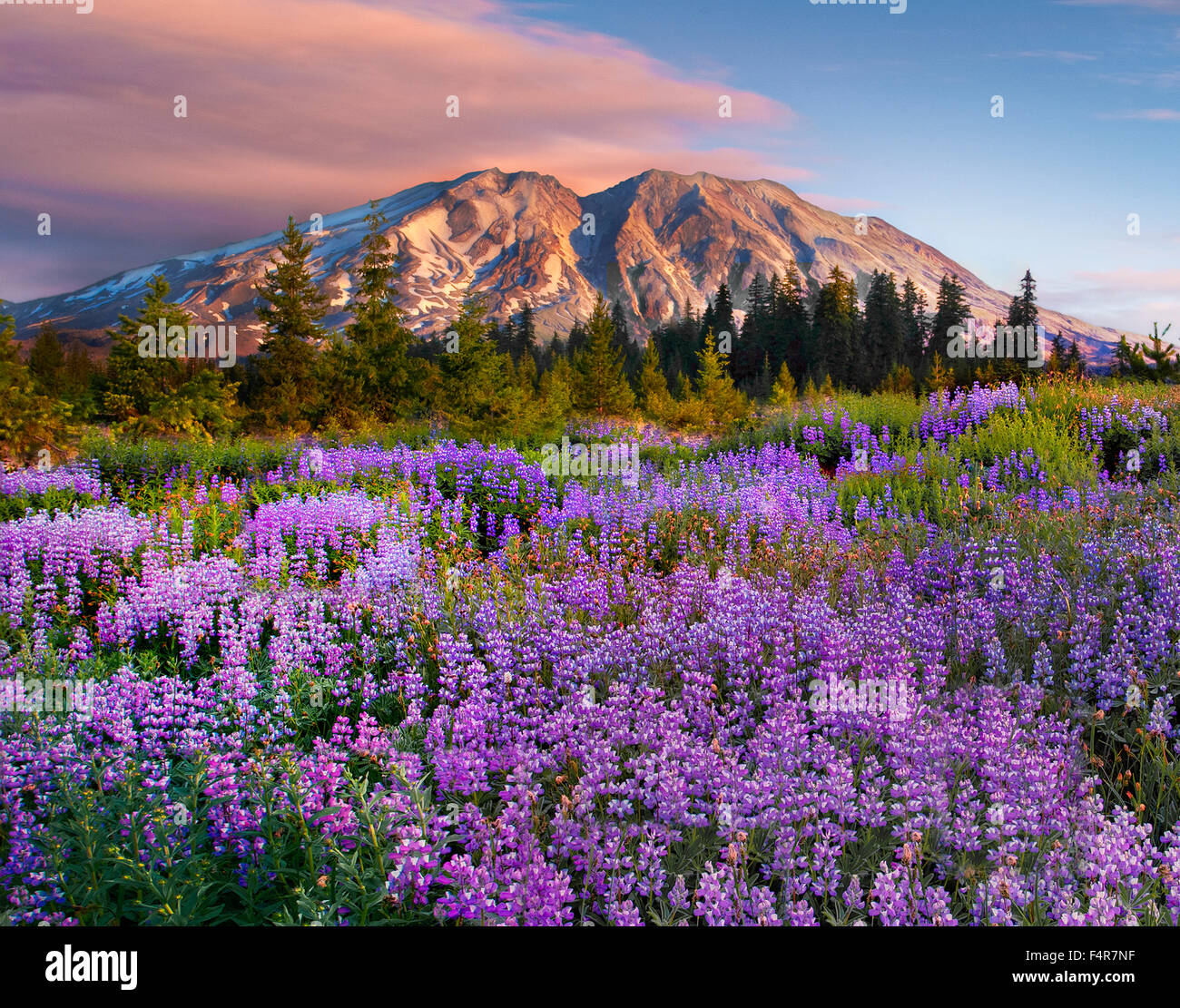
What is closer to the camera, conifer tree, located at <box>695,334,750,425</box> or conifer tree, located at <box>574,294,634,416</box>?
conifer tree, located at <box>695,334,750,425</box>

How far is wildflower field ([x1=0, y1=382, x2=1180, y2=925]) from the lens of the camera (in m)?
2.67

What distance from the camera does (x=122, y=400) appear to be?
30625mm

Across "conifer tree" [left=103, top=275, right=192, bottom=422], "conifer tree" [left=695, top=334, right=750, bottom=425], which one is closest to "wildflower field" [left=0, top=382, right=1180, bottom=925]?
"conifer tree" [left=103, top=275, right=192, bottom=422]

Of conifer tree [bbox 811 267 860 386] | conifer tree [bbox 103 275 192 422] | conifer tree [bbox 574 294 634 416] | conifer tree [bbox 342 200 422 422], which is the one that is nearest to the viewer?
conifer tree [bbox 103 275 192 422]

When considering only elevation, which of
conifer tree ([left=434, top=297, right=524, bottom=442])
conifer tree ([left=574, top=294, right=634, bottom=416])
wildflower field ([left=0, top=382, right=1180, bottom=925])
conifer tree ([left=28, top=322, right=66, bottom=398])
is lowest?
wildflower field ([left=0, top=382, right=1180, bottom=925])

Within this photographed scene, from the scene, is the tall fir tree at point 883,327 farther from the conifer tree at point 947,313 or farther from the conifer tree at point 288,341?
the conifer tree at point 288,341

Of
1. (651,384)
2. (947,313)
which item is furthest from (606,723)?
(947,313)

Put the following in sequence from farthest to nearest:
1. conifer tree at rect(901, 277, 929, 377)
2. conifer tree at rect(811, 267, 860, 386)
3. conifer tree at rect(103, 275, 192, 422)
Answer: conifer tree at rect(901, 277, 929, 377) < conifer tree at rect(811, 267, 860, 386) < conifer tree at rect(103, 275, 192, 422)

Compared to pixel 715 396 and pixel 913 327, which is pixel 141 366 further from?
pixel 913 327

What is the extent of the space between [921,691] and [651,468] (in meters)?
10.1

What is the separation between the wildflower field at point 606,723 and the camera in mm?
2666

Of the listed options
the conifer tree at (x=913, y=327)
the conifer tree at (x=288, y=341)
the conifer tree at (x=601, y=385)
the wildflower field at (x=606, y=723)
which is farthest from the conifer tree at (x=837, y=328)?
the wildflower field at (x=606, y=723)

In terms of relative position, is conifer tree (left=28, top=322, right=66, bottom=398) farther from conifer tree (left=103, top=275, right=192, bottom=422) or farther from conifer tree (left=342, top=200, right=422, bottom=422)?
conifer tree (left=342, top=200, right=422, bottom=422)

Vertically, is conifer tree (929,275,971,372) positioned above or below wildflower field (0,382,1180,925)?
above
